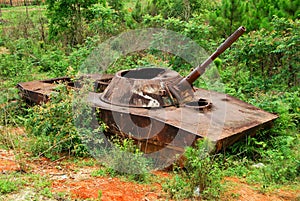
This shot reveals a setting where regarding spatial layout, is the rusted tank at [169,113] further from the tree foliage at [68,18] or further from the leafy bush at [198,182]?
the tree foliage at [68,18]

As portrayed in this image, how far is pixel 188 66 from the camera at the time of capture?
10523 mm

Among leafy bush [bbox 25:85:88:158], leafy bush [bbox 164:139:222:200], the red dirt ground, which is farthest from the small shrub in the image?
leafy bush [bbox 164:139:222:200]

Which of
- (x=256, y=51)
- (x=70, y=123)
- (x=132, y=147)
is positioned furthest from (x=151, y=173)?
(x=256, y=51)

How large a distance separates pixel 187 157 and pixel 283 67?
5182 mm

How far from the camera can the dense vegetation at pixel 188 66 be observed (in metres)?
5.54

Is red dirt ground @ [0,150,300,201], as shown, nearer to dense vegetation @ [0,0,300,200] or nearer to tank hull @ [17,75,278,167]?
dense vegetation @ [0,0,300,200]

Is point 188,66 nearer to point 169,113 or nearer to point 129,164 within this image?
point 169,113

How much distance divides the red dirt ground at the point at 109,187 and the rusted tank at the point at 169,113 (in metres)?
0.55

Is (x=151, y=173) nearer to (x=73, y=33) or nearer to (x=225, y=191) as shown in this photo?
(x=225, y=191)

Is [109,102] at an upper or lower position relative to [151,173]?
upper

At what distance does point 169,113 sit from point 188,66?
463 centimetres

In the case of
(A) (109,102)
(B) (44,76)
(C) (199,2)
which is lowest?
(B) (44,76)

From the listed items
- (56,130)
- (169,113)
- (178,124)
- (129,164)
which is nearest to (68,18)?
(56,130)

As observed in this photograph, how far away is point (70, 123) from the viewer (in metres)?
6.06
